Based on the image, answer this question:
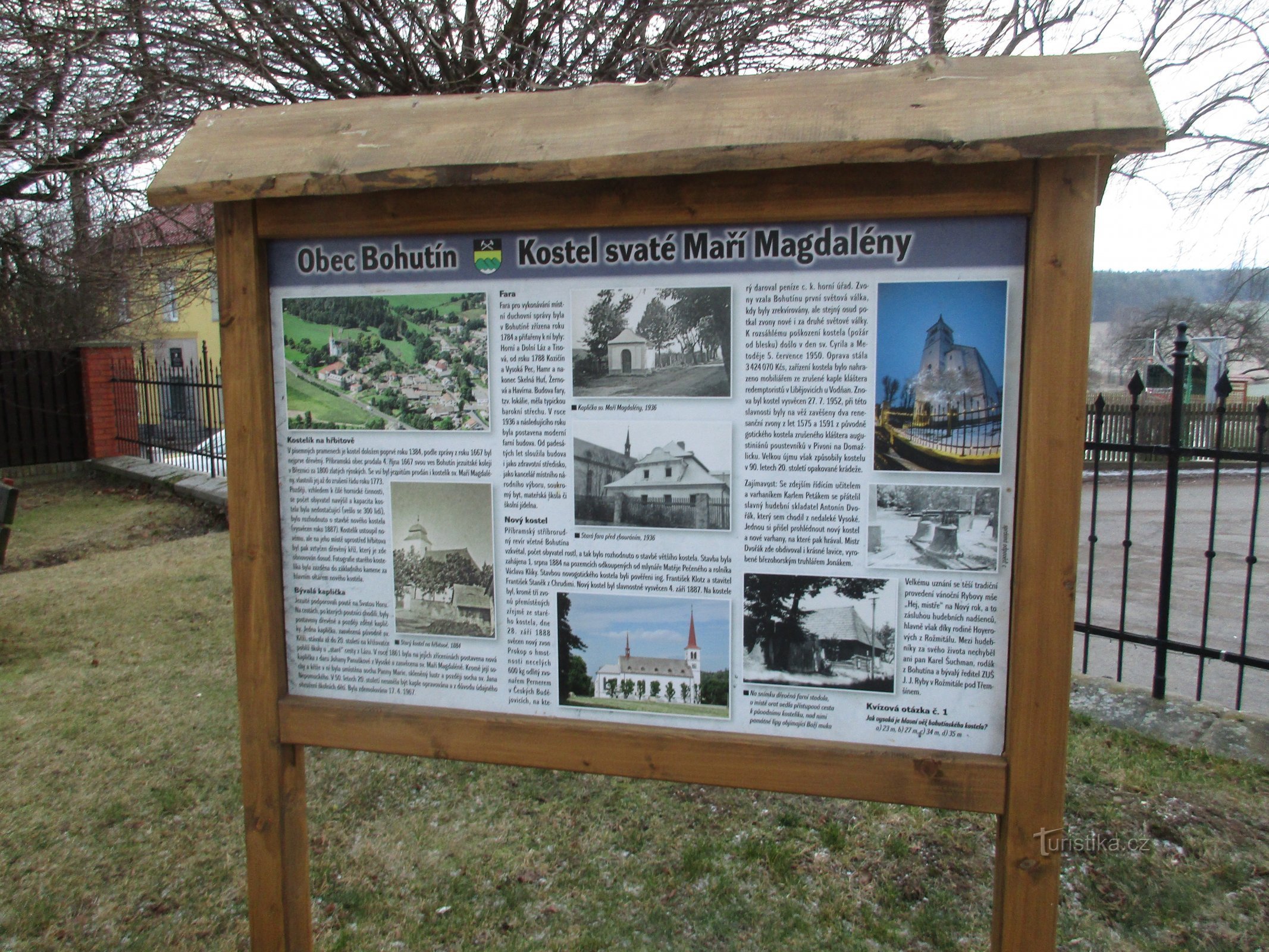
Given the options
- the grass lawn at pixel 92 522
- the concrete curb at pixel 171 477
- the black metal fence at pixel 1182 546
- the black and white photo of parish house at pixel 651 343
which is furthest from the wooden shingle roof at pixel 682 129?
the grass lawn at pixel 92 522

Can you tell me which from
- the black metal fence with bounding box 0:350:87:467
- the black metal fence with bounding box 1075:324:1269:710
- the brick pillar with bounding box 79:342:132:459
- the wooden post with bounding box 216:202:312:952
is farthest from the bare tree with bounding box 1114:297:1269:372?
the black metal fence with bounding box 0:350:87:467

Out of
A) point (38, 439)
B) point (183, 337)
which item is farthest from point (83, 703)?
point (183, 337)

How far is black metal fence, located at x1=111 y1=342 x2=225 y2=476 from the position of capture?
12133mm

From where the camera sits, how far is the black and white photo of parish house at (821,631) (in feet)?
5.90

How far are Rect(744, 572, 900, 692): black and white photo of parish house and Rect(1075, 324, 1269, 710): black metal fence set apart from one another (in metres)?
2.72

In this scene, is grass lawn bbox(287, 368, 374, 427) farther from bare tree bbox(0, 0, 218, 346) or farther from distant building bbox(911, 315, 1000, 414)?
bare tree bbox(0, 0, 218, 346)

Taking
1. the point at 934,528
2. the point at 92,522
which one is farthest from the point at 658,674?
the point at 92,522

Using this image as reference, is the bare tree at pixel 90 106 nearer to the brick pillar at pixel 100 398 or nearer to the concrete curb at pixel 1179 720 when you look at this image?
the concrete curb at pixel 1179 720

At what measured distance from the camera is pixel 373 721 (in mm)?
2068

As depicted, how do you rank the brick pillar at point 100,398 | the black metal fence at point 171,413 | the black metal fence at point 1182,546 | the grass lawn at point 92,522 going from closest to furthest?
1. the black metal fence at point 1182,546
2. the grass lawn at point 92,522
3. the black metal fence at point 171,413
4. the brick pillar at point 100,398

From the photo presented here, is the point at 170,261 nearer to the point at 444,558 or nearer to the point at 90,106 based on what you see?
the point at 90,106

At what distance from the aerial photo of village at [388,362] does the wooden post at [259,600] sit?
0.28 ft

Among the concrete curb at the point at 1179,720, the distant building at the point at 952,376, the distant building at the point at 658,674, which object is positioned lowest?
the concrete curb at the point at 1179,720

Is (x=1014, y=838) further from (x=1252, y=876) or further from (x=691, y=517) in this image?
(x=1252, y=876)
